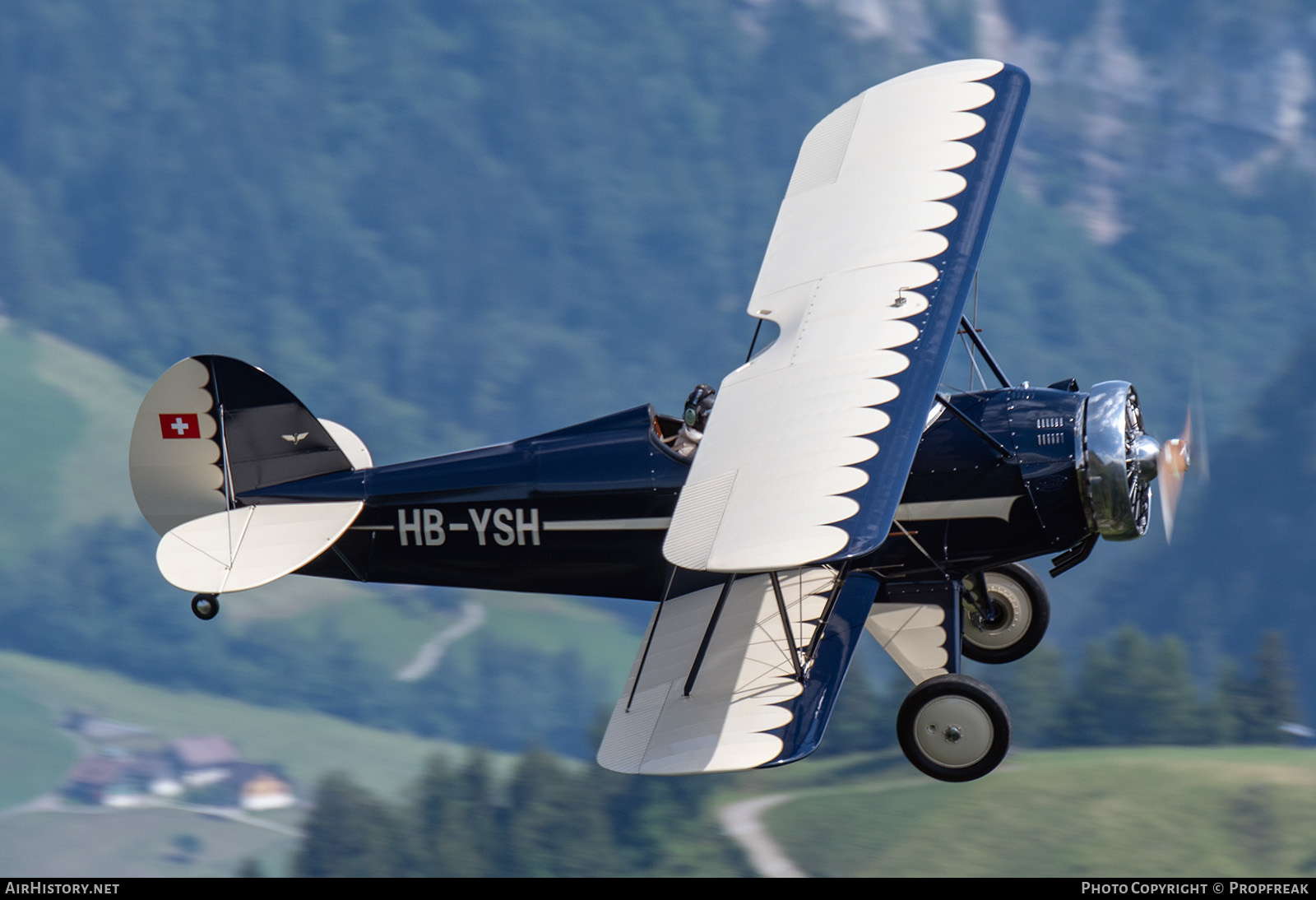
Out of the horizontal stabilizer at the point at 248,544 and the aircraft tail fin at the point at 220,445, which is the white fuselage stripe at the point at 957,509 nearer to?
the horizontal stabilizer at the point at 248,544

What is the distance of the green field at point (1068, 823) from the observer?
154 ft

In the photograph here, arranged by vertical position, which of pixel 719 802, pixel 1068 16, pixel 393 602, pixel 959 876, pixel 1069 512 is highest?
pixel 1068 16

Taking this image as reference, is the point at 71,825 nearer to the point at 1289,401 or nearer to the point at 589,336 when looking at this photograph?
the point at 589,336

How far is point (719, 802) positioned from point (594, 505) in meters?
45.1

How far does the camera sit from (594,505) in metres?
10.5

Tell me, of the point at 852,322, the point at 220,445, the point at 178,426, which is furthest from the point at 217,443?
the point at 852,322

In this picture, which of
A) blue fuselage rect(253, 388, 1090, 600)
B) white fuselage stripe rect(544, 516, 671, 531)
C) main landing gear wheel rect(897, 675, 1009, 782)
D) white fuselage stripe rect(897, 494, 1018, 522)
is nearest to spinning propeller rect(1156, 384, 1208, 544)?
blue fuselage rect(253, 388, 1090, 600)

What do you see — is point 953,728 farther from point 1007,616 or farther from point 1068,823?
point 1068,823

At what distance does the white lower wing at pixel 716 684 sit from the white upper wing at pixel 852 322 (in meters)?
1.67

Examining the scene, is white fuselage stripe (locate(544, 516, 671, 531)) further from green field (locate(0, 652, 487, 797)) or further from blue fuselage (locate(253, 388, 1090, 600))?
green field (locate(0, 652, 487, 797))

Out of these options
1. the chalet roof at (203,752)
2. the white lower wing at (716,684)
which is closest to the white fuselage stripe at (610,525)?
the white lower wing at (716,684)

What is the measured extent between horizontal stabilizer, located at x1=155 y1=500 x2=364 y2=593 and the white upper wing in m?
3.43

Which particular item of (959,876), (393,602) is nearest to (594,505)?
(959,876)

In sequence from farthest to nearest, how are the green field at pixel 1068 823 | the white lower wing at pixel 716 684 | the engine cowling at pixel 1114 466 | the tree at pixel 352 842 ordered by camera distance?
the tree at pixel 352 842
the green field at pixel 1068 823
the engine cowling at pixel 1114 466
the white lower wing at pixel 716 684
